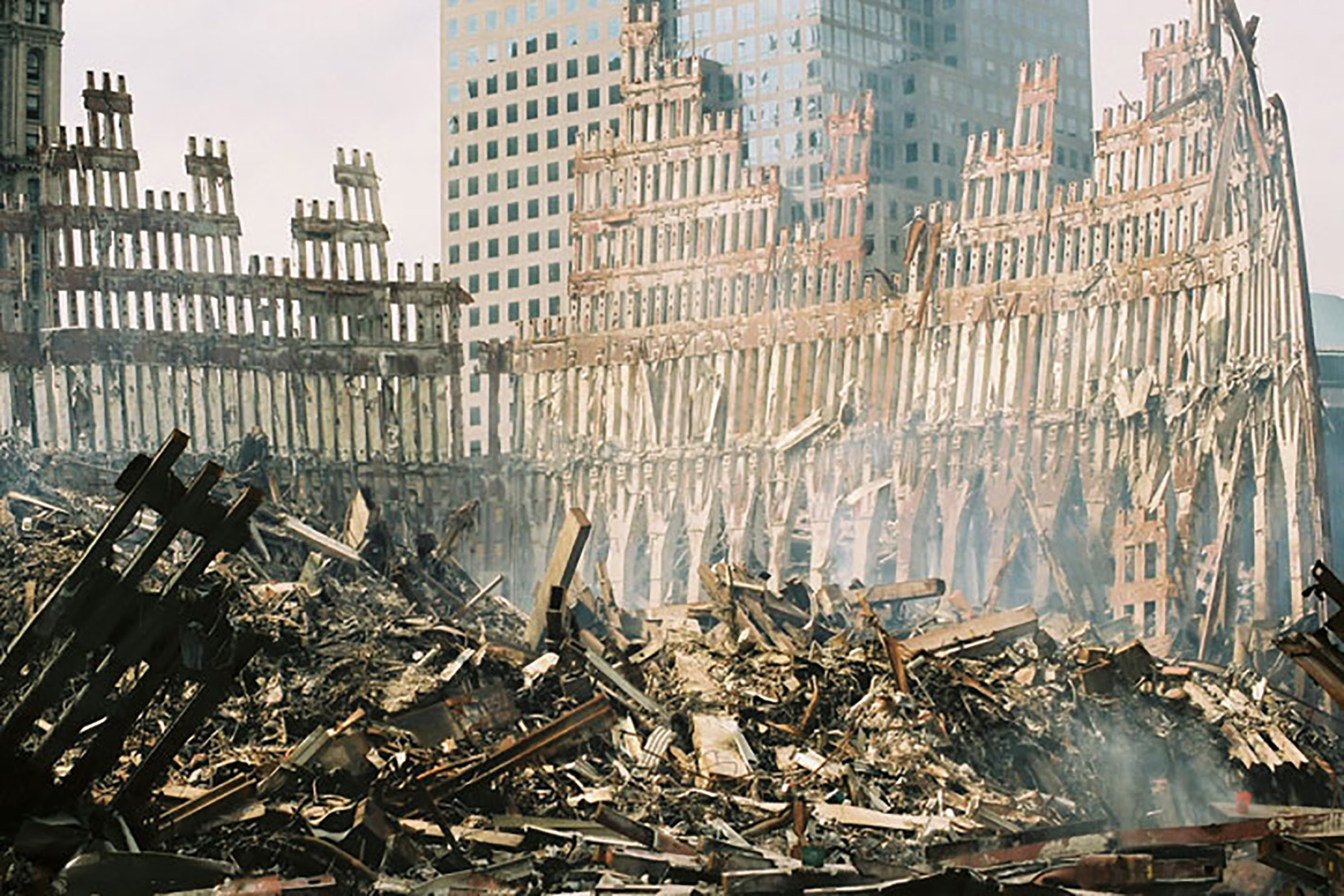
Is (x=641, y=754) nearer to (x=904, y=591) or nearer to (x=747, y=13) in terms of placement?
(x=904, y=591)

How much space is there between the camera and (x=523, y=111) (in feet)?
128

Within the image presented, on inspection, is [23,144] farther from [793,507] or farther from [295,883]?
[295,883]

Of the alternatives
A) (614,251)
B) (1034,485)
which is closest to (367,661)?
(1034,485)

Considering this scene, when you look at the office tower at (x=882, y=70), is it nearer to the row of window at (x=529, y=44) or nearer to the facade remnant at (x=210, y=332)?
the row of window at (x=529, y=44)

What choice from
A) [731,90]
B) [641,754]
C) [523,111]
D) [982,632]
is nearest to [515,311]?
[523,111]

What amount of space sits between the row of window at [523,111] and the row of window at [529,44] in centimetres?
105

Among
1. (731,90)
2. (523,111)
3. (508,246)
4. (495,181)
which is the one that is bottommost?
(508,246)

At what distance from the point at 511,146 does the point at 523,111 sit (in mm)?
735

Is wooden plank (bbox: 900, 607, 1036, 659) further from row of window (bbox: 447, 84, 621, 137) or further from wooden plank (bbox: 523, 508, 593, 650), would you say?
row of window (bbox: 447, 84, 621, 137)

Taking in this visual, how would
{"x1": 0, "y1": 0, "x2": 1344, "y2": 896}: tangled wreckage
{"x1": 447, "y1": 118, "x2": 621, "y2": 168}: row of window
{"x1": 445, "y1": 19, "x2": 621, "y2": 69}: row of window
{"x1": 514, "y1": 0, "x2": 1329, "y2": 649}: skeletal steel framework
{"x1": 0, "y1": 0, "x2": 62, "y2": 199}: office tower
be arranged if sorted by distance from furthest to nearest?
1. {"x1": 447, "y1": 118, "x2": 621, "y2": 168}: row of window
2. {"x1": 445, "y1": 19, "x2": 621, "y2": 69}: row of window
3. {"x1": 0, "y1": 0, "x2": 62, "y2": 199}: office tower
4. {"x1": 514, "y1": 0, "x2": 1329, "y2": 649}: skeletal steel framework
5. {"x1": 0, "y1": 0, "x2": 1344, "y2": 896}: tangled wreckage

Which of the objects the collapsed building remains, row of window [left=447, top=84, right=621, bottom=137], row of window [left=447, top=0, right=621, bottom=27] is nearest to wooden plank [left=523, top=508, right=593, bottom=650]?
the collapsed building remains

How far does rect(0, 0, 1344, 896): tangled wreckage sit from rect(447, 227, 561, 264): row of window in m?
10.1

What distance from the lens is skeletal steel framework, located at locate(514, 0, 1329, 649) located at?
21109 mm

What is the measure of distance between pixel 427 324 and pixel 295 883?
50.3 ft
